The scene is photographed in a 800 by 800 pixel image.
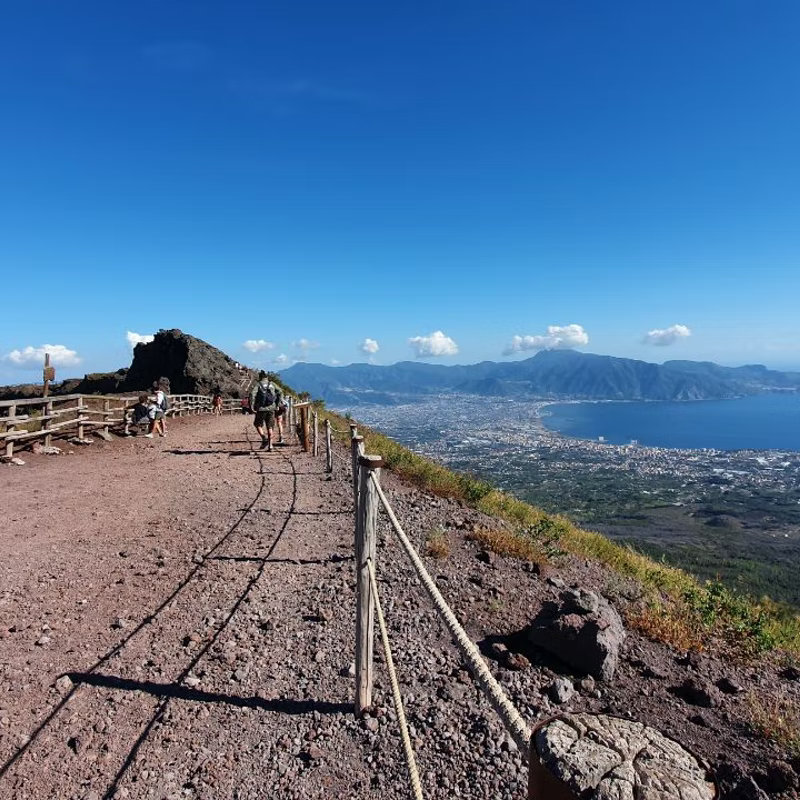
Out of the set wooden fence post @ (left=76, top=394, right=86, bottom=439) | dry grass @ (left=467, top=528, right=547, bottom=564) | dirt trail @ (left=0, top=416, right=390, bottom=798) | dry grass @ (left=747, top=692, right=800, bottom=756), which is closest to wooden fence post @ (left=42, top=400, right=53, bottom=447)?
wooden fence post @ (left=76, top=394, right=86, bottom=439)

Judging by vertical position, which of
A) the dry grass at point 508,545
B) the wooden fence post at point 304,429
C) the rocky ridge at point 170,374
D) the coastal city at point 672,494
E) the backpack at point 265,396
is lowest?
the coastal city at point 672,494

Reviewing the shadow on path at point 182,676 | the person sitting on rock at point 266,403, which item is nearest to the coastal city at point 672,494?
the person sitting on rock at point 266,403

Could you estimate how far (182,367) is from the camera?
120 ft

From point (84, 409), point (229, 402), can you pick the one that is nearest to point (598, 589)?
point (84, 409)

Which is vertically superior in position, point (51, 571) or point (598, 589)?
point (51, 571)

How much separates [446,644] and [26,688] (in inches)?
151

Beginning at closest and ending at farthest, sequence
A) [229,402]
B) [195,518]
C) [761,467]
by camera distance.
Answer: [195,518] < [229,402] < [761,467]

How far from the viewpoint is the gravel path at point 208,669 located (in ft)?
11.7

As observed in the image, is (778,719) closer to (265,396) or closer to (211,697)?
(211,697)

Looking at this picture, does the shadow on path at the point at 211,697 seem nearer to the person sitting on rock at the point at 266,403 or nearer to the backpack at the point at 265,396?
the person sitting on rock at the point at 266,403

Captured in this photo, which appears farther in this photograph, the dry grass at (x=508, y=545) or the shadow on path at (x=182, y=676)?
the dry grass at (x=508, y=545)

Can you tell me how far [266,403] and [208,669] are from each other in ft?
37.5

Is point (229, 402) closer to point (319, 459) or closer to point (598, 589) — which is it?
point (319, 459)

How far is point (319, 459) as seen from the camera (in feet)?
50.0
